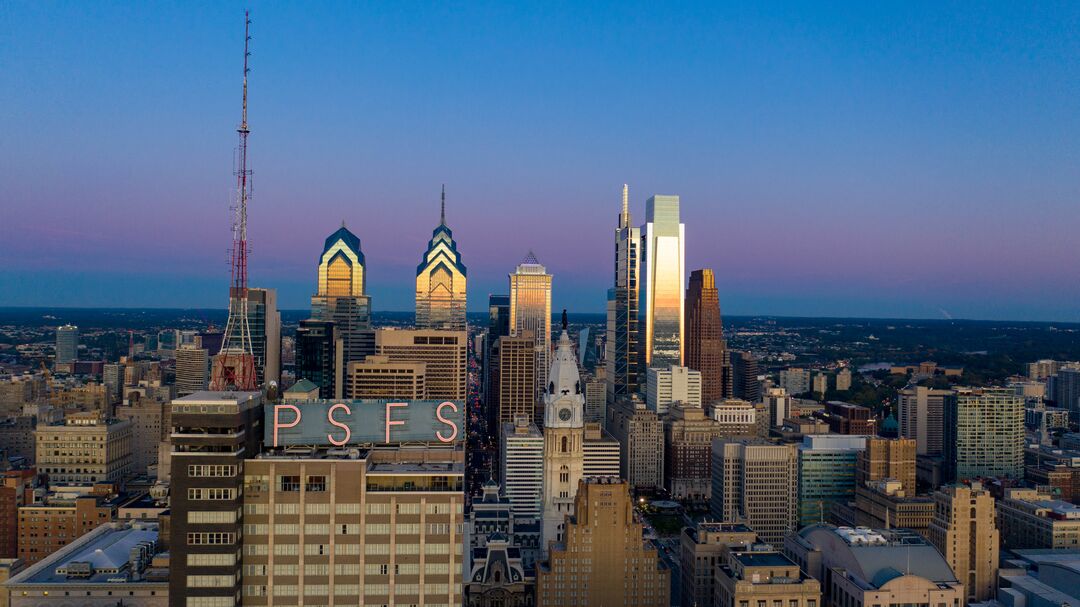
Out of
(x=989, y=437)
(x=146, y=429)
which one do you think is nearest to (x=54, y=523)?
(x=146, y=429)

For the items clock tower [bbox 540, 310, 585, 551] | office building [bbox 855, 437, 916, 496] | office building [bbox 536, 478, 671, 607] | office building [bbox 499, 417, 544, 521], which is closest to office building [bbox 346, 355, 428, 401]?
office building [bbox 499, 417, 544, 521]

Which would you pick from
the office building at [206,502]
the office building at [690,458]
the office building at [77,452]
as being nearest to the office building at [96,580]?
the office building at [206,502]

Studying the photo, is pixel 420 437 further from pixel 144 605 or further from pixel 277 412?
pixel 144 605

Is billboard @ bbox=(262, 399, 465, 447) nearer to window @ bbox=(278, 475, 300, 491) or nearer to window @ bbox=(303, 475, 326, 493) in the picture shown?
window @ bbox=(278, 475, 300, 491)

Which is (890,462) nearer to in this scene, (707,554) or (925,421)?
(707,554)

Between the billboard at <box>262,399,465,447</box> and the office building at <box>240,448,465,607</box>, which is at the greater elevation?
the billboard at <box>262,399,465,447</box>

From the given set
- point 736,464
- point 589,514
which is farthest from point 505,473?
point 589,514

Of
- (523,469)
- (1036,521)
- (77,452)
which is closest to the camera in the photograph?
(1036,521)

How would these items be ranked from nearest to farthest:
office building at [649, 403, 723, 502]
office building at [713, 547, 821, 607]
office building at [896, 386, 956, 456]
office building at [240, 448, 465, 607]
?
office building at [240, 448, 465, 607] < office building at [713, 547, 821, 607] < office building at [649, 403, 723, 502] < office building at [896, 386, 956, 456]
